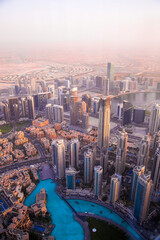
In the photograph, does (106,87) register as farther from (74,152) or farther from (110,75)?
(74,152)

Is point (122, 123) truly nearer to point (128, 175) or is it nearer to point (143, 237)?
point (128, 175)

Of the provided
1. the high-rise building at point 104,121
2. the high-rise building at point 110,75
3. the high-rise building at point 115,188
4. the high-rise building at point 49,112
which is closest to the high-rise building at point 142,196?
the high-rise building at point 115,188

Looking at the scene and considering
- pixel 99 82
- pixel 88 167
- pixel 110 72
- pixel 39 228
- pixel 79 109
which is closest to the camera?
pixel 39 228

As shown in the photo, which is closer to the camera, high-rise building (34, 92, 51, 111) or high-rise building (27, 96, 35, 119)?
high-rise building (27, 96, 35, 119)

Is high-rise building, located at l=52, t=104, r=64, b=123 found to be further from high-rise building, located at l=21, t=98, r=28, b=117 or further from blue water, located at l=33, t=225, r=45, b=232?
blue water, located at l=33, t=225, r=45, b=232

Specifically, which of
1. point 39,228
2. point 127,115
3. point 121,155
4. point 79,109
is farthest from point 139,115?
point 39,228

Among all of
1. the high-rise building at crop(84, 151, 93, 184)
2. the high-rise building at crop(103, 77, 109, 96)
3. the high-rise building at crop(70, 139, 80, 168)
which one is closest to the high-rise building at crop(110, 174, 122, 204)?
the high-rise building at crop(84, 151, 93, 184)

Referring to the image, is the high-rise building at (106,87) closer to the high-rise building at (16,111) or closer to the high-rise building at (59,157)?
the high-rise building at (16,111)
